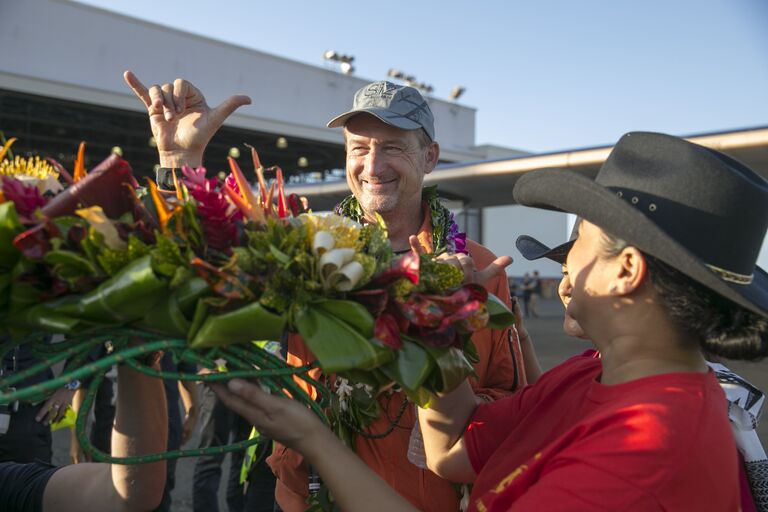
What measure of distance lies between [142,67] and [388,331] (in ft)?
64.3

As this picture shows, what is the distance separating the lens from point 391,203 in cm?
267

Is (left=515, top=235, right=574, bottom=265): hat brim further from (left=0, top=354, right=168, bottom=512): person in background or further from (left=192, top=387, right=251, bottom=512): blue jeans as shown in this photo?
(left=192, top=387, right=251, bottom=512): blue jeans

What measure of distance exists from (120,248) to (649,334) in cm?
112

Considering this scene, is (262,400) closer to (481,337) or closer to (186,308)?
(186,308)

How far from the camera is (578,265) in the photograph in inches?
58.8

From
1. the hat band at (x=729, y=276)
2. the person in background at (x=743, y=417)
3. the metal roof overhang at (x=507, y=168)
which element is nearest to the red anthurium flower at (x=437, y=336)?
the person in background at (x=743, y=417)

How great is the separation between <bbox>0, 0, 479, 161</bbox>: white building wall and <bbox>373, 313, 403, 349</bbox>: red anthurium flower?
1832cm

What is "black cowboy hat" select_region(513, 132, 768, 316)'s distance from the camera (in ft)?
4.28

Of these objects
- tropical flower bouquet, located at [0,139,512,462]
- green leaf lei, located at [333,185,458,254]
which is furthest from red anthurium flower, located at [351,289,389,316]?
green leaf lei, located at [333,185,458,254]

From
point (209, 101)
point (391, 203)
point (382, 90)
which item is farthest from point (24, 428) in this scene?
point (209, 101)

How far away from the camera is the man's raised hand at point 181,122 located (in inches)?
79.6

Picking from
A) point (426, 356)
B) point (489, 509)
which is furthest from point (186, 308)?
point (489, 509)

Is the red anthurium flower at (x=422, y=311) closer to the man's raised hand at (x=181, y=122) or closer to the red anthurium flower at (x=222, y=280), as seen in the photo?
the red anthurium flower at (x=222, y=280)

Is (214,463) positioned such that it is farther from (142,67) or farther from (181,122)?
(142,67)
